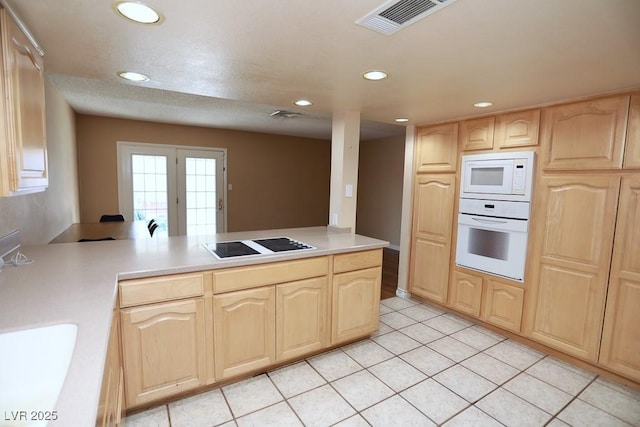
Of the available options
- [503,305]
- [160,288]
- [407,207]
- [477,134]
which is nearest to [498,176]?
[477,134]

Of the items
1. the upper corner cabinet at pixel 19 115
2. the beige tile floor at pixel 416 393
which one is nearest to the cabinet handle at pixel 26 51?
the upper corner cabinet at pixel 19 115

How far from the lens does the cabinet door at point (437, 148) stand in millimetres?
3154

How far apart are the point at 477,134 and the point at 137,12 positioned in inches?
110

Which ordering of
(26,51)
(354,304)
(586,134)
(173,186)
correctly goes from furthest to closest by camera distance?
(173,186) < (354,304) < (586,134) < (26,51)

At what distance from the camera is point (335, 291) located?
2406 mm

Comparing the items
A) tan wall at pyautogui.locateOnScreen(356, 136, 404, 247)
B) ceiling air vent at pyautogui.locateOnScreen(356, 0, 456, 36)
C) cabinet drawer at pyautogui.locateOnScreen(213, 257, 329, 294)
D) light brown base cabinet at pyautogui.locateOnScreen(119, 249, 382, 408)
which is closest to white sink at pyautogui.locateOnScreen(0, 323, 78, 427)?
light brown base cabinet at pyautogui.locateOnScreen(119, 249, 382, 408)

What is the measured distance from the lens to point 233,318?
1983 millimetres

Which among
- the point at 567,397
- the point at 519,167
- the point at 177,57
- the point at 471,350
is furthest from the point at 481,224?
the point at 177,57

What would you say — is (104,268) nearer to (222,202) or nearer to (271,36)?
(271,36)

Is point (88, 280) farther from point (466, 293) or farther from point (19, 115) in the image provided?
point (466, 293)

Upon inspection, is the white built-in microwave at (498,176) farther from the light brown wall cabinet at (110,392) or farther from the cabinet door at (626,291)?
the light brown wall cabinet at (110,392)

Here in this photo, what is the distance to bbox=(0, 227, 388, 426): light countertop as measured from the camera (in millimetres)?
757

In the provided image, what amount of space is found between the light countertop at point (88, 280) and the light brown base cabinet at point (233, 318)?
0.08m

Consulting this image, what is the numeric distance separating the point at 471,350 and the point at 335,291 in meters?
1.28
